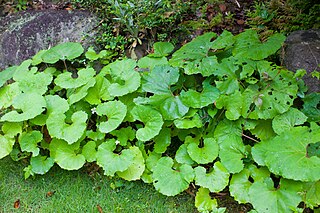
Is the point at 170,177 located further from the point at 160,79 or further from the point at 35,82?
the point at 35,82

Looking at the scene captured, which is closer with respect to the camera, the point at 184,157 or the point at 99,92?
the point at 184,157

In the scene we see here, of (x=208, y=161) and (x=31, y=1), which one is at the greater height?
(x=31, y=1)

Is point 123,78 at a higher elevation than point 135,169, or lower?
higher

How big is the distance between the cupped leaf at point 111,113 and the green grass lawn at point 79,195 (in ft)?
1.44

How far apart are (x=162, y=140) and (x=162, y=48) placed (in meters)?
0.85

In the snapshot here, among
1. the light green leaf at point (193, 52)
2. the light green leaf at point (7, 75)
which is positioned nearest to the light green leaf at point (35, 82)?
the light green leaf at point (7, 75)

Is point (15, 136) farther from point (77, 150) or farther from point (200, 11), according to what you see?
point (200, 11)

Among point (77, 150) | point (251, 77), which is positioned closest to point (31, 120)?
point (77, 150)

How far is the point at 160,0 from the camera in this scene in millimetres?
3191

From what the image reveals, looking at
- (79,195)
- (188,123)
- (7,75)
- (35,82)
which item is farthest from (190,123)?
(7,75)

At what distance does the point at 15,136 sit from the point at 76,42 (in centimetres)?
106

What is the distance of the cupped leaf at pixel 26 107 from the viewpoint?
252 cm

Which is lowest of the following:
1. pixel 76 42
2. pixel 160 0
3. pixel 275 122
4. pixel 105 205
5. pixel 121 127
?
pixel 105 205

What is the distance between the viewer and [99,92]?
273cm
